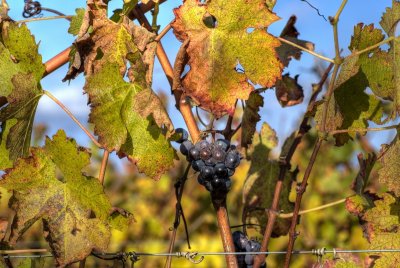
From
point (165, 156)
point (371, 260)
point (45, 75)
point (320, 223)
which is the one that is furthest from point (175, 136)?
point (320, 223)

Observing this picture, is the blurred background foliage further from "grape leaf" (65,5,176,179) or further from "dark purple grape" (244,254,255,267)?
"grape leaf" (65,5,176,179)

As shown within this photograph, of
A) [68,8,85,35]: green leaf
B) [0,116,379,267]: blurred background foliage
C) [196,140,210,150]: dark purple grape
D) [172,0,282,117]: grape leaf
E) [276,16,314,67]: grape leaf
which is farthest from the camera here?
[0,116,379,267]: blurred background foliage

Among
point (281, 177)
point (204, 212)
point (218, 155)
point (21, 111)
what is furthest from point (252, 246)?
point (204, 212)

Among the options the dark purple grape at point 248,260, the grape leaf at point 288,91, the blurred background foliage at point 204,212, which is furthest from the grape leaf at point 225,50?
the blurred background foliage at point 204,212

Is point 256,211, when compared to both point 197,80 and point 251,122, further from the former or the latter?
point 197,80

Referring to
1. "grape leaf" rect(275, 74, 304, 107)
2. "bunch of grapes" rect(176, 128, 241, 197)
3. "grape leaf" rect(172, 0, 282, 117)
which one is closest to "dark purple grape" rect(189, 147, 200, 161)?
"bunch of grapes" rect(176, 128, 241, 197)

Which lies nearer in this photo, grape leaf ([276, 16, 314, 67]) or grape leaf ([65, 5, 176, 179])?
grape leaf ([65, 5, 176, 179])
